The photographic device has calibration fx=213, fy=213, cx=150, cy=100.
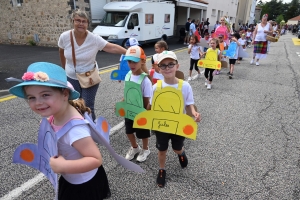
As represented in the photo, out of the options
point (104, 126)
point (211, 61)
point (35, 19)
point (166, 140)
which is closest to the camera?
point (104, 126)

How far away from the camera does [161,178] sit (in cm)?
240

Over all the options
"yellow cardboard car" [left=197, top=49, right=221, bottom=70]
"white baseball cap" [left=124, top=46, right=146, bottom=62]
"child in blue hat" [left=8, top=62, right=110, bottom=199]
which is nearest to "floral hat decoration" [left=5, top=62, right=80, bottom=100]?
"child in blue hat" [left=8, top=62, right=110, bottom=199]

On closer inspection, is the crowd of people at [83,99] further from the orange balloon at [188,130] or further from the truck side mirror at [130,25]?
the truck side mirror at [130,25]

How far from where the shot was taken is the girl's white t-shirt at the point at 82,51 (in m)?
2.70

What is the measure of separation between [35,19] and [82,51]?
1419 centimetres

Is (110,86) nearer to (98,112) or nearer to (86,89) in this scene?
(98,112)

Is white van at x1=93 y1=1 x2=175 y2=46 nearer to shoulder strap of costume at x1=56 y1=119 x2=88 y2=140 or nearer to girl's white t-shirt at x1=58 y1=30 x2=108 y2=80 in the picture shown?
girl's white t-shirt at x1=58 y1=30 x2=108 y2=80

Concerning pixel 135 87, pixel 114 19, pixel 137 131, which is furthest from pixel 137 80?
pixel 114 19

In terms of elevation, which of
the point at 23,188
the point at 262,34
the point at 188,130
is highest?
the point at 262,34

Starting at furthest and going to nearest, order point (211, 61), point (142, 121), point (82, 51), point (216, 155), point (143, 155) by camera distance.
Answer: point (211, 61)
point (216, 155)
point (143, 155)
point (82, 51)
point (142, 121)

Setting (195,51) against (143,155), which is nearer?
(143,155)

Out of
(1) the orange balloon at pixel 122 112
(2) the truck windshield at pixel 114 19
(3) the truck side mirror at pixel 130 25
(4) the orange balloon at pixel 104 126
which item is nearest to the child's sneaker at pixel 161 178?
(1) the orange balloon at pixel 122 112

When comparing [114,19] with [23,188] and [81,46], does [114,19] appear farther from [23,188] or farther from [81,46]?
[23,188]

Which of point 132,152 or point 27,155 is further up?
point 27,155
